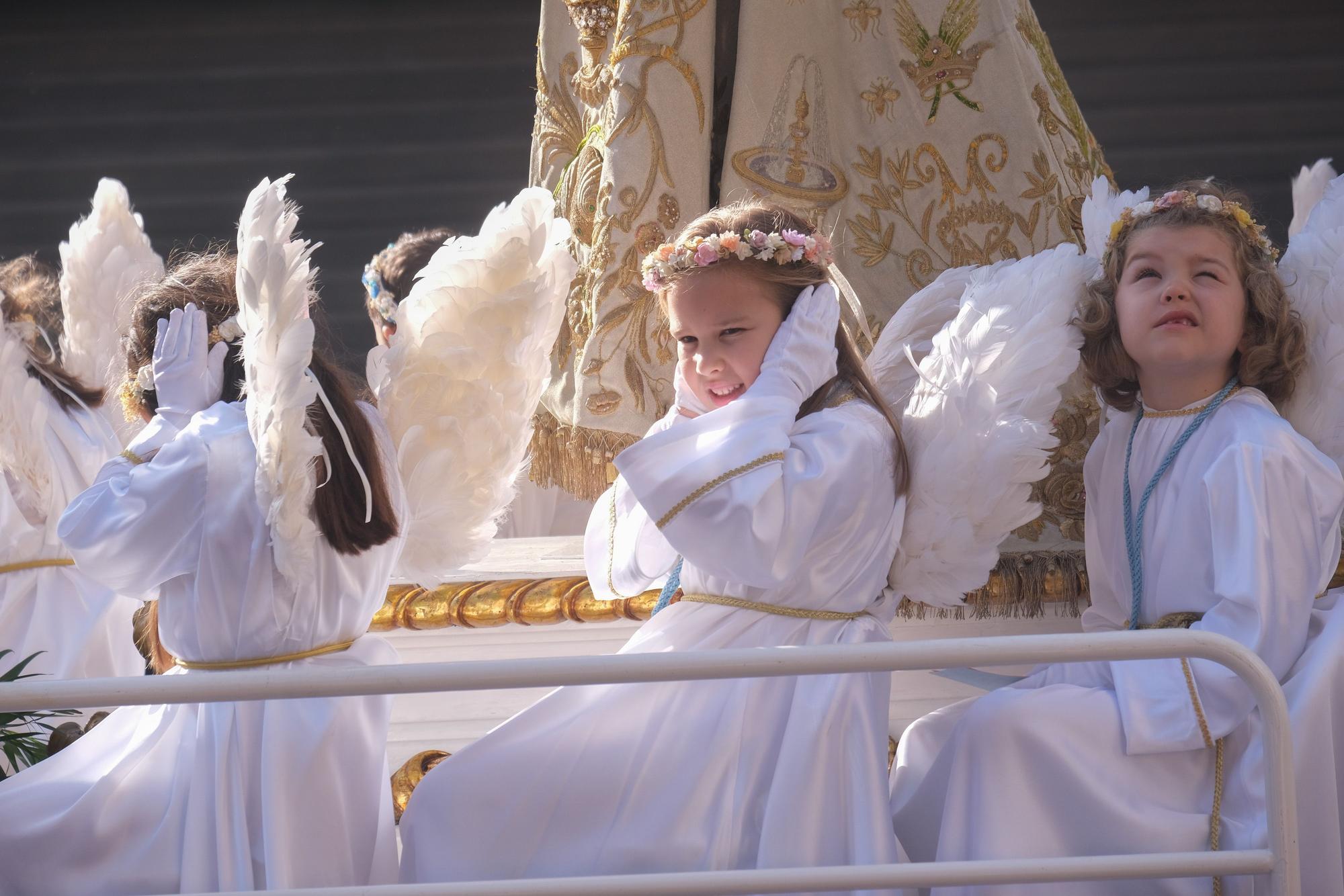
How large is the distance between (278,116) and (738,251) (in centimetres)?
392

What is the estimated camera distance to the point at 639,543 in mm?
2092

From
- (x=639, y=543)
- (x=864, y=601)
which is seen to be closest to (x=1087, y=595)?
(x=864, y=601)

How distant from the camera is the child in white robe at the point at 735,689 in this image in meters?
1.82

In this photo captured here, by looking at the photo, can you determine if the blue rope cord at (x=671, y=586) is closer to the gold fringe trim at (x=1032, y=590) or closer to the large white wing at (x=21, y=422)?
the gold fringe trim at (x=1032, y=590)

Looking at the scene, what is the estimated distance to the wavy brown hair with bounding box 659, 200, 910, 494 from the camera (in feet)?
6.61

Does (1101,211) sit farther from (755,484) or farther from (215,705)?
(215,705)

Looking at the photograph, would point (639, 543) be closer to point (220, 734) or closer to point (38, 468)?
point (220, 734)

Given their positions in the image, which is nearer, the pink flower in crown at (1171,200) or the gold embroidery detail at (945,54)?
the pink flower in crown at (1171,200)

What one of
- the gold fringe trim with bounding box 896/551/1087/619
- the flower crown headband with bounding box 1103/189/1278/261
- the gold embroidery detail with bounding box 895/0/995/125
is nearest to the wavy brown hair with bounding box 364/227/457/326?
the gold embroidery detail with bounding box 895/0/995/125

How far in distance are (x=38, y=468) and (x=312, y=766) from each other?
4.62 feet

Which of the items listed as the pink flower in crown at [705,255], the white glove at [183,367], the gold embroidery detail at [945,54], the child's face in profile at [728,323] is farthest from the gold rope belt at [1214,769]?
the white glove at [183,367]

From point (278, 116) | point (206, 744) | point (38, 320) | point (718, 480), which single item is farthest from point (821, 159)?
point (278, 116)

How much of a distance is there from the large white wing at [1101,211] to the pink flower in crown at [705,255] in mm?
628

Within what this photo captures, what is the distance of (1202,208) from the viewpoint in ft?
6.72
